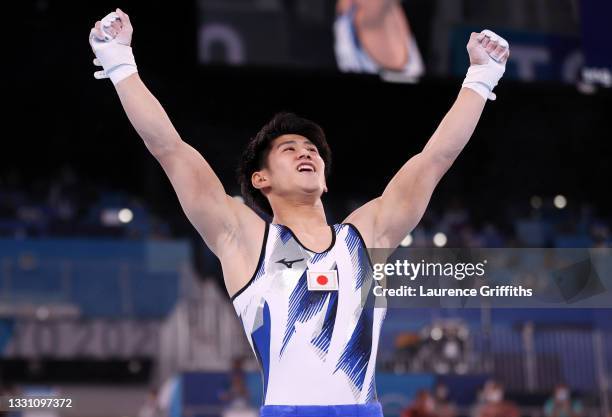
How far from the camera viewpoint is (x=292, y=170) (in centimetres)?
407

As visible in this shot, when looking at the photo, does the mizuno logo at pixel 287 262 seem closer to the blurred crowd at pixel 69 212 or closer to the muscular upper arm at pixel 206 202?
the muscular upper arm at pixel 206 202

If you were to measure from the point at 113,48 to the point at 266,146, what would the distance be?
0.86 meters

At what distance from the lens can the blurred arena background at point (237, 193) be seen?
1275cm

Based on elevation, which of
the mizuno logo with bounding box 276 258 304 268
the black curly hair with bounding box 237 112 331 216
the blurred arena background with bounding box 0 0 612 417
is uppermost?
the blurred arena background with bounding box 0 0 612 417

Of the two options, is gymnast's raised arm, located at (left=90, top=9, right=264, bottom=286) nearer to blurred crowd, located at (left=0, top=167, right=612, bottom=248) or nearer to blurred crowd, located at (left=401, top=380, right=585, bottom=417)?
blurred crowd, located at (left=401, top=380, right=585, bottom=417)

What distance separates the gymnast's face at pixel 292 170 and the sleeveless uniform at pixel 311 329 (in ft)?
1.03

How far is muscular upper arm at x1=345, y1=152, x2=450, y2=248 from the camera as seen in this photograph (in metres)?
4.04

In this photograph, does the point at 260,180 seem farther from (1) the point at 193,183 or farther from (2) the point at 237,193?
(2) the point at 237,193

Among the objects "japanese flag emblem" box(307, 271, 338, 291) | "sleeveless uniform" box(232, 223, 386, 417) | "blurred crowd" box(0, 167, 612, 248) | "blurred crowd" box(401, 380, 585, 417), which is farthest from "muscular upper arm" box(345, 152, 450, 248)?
"blurred crowd" box(0, 167, 612, 248)

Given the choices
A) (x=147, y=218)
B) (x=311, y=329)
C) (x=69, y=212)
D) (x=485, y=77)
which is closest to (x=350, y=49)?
(x=147, y=218)

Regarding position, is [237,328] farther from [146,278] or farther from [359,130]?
[359,130]
